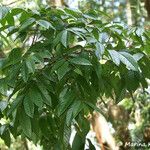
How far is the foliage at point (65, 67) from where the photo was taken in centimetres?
123

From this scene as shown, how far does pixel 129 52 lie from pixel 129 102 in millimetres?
3180

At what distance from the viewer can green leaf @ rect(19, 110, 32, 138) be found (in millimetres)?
1202

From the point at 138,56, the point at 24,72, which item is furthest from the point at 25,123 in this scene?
the point at 138,56

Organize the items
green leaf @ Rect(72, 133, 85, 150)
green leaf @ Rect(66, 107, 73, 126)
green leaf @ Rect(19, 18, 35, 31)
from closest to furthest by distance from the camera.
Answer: green leaf @ Rect(66, 107, 73, 126)
green leaf @ Rect(19, 18, 35, 31)
green leaf @ Rect(72, 133, 85, 150)

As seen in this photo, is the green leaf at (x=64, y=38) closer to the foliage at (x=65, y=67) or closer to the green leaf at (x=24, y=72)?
the foliage at (x=65, y=67)

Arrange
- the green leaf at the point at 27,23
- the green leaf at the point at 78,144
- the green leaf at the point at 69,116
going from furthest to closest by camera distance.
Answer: the green leaf at the point at 78,144
the green leaf at the point at 27,23
the green leaf at the point at 69,116

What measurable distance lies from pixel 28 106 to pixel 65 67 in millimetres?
177

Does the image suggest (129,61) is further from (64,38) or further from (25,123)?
(25,123)

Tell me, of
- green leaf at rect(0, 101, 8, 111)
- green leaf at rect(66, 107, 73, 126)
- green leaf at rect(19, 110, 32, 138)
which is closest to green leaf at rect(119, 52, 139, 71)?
green leaf at rect(66, 107, 73, 126)

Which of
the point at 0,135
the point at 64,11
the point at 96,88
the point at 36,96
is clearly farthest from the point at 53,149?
the point at 64,11

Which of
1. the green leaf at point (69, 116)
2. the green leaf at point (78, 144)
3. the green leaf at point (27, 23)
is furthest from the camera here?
the green leaf at point (78, 144)

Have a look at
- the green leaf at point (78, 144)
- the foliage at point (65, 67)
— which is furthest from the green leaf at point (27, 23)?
the green leaf at point (78, 144)

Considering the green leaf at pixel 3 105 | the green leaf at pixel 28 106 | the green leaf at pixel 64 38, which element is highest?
the green leaf at pixel 64 38

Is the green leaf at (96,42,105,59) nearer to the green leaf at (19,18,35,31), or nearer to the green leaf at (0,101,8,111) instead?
the green leaf at (19,18,35,31)
